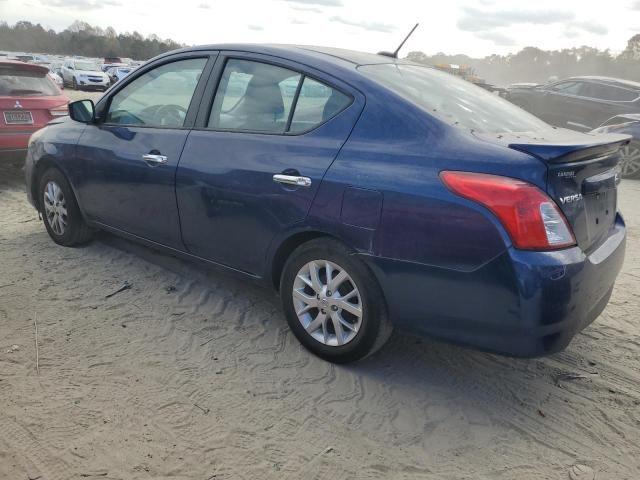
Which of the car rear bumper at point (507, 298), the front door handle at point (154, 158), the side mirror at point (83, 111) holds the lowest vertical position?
the car rear bumper at point (507, 298)

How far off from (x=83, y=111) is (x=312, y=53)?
6.36ft

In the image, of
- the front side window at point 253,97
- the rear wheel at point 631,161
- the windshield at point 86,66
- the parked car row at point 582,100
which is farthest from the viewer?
the windshield at point 86,66

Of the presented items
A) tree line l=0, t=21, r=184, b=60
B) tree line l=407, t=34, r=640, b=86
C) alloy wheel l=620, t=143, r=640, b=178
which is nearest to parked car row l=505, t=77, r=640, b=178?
alloy wheel l=620, t=143, r=640, b=178

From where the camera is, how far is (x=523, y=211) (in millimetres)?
2230

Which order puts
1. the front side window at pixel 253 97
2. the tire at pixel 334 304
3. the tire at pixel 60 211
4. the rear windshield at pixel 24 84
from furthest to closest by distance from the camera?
the rear windshield at pixel 24 84
the tire at pixel 60 211
the front side window at pixel 253 97
the tire at pixel 334 304

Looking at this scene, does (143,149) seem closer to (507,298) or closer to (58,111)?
(507,298)

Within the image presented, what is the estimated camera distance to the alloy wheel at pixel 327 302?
2.79 m

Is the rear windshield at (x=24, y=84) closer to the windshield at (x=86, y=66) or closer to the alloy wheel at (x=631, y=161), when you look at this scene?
the alloy wheel at (x=631, y=161)

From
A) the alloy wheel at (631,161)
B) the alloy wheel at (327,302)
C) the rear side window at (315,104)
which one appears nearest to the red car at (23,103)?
the rear side window at (315,104)

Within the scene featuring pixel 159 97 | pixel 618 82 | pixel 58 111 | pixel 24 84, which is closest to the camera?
pixel 159 97

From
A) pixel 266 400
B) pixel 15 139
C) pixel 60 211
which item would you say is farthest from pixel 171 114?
pixel 15 139

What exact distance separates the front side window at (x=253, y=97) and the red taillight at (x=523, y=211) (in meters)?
1.24

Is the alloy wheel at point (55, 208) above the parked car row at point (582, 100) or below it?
below

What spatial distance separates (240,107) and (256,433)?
1.87 m
